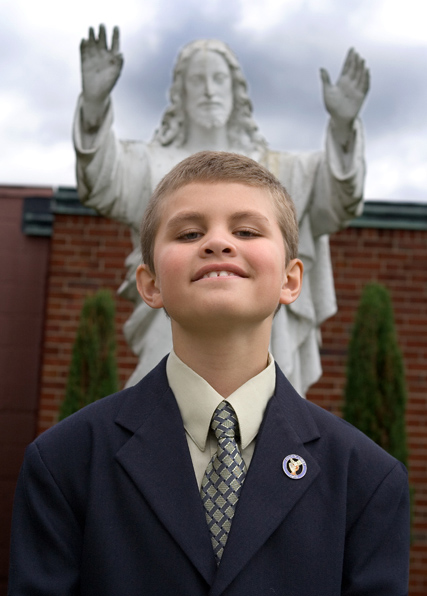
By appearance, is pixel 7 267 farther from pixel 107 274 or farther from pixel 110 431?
pixel 110 431

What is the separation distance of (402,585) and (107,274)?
5169mm

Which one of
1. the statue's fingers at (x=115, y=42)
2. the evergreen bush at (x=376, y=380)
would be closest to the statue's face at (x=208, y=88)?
the statue's fingers at (x=115, y=42)

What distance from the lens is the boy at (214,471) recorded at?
3.78 ft

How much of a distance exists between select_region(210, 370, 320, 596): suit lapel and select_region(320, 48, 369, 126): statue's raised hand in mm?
1853

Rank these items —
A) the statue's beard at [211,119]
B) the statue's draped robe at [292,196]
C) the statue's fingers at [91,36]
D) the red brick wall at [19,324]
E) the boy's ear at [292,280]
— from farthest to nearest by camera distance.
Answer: the red brick wall at [19,324]
the statue's beard at [211,119]
the statue's draped robe at [292,196]
the statue's fingers at [91,36]
the boy's ear at [292,280]

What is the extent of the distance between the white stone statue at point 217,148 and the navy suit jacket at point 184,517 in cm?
191

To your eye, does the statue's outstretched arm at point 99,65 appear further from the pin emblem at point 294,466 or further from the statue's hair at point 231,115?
the pin emblem at point 294,466

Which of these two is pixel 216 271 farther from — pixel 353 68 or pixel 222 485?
pixel 353 68

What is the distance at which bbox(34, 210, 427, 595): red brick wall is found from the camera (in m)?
6.07

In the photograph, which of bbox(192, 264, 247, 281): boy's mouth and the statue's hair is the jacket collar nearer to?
bbox(192, 264, 247, 281): boy's mouth

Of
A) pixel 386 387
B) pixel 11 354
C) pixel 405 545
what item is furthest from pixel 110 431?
pixel 11 354

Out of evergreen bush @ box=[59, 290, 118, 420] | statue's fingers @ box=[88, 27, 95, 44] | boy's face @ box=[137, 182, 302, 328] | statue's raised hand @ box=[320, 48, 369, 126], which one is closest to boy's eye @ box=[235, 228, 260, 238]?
boy's face @ box=[137, 182, 302, 328]

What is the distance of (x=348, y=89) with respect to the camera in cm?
288

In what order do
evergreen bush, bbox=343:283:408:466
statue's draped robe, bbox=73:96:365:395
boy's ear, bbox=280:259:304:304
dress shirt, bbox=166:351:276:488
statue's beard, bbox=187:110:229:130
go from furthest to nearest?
evergreen bush, bbox=343:283:408:466, statue's beard, bbox=187:110:229:130, statue's draped robe, bbox=73:96:365:395, boy's ear, bbox=280:259:304:304, dress shirt, bbox=166:351:276:488
